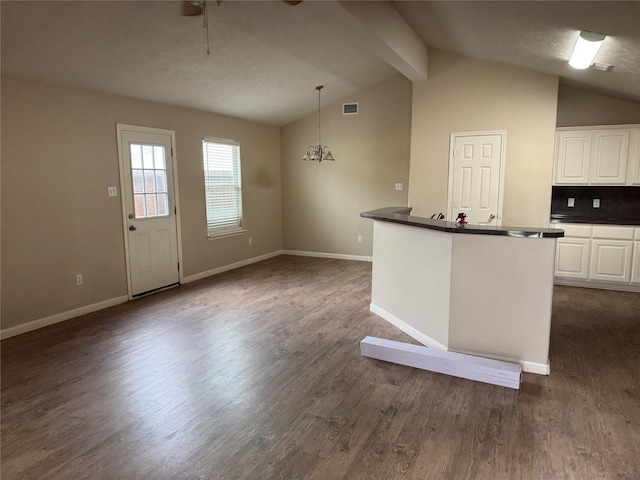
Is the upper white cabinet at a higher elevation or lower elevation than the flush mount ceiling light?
lower

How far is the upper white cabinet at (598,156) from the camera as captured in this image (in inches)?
200

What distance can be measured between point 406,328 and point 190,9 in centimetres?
331

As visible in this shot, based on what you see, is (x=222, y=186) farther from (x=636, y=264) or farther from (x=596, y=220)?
(x=636, y=264)

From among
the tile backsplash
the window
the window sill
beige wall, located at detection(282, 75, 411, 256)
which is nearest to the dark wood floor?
the tile backsplash

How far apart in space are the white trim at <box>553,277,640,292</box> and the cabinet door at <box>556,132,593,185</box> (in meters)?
1.32

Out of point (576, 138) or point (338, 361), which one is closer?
point (338, 361)

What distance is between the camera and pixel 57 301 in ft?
13.7

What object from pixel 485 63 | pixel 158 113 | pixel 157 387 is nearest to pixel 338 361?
pixel 157 387

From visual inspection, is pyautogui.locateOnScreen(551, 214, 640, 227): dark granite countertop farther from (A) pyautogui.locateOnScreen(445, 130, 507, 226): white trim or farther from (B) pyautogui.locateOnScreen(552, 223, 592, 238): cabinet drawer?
(A) pyautogui.locateOnScreen(445, 130, 507, 226): white trim

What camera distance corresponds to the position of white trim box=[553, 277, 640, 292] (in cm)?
514

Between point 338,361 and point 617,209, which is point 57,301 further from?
point 617,209

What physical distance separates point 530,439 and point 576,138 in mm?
4482

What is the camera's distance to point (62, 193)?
13.5 feet

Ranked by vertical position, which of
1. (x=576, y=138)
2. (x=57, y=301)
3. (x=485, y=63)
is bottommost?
(x=57, y=301)
